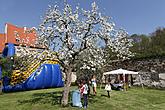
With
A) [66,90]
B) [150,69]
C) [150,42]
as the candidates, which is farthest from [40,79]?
[150,42]

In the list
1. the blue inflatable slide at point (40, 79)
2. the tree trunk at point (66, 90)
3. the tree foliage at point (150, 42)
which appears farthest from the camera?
the tree foliage at point (150, 42)

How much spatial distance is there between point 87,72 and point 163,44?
18853mm

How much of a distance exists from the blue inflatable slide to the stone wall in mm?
8600

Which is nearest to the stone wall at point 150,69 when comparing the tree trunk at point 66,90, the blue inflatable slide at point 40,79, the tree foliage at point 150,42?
the blue inflatable slide at point 40,79

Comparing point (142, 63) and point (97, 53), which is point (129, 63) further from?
point (97, 53)

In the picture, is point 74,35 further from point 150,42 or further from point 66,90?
point 150,42

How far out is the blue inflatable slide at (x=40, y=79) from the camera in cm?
2567

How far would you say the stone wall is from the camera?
88.1 feet

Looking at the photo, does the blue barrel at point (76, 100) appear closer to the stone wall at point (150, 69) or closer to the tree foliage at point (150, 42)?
the stone wall at point (150, 69)

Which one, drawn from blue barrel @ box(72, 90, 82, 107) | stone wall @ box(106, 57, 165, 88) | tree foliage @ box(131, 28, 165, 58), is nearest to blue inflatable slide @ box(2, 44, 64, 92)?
stone wall @ box(106, 57, 165, 88)

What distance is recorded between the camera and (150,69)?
2798 cm

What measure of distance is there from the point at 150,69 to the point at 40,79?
1235 centimetres

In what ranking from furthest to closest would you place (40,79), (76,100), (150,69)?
(150,69), (40,79), (76,100)

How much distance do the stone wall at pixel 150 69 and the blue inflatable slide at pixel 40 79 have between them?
860cm
